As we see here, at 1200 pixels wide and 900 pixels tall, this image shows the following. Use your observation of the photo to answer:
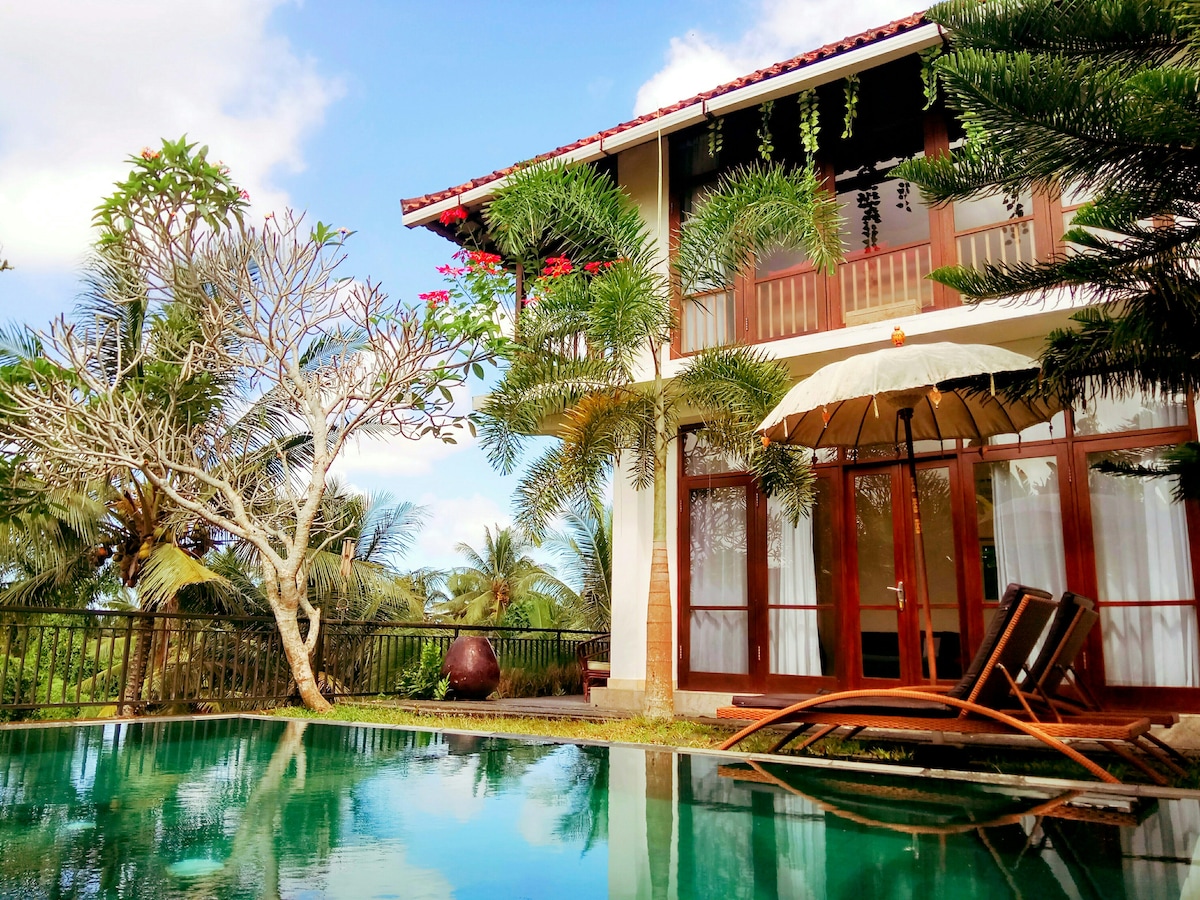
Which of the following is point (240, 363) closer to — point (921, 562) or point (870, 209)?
point (870, 209)

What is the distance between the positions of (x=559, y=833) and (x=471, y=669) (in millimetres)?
7617

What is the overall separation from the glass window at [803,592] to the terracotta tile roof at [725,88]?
159 inches

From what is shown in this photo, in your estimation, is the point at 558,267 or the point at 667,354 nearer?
the point at 558,267

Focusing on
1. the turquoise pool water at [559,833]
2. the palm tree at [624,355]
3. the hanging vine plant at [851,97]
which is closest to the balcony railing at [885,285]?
the palm tree at [624,355]

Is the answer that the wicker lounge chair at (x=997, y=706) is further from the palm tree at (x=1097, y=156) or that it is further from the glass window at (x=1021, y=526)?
the glass window at (x=1021, y=526)

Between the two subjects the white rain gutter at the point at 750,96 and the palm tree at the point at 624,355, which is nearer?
the palm tree at the point at 624,355

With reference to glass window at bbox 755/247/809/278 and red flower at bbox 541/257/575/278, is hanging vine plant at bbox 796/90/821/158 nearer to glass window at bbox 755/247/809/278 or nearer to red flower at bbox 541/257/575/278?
glass window at bbox 755/247/809/278

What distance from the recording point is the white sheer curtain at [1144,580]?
7.10 metres

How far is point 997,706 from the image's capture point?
4.96m

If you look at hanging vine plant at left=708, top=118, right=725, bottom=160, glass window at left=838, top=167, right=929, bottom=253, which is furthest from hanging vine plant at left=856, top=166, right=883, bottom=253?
hanging vine plant at left=708, top=118, right=725, bottom=160

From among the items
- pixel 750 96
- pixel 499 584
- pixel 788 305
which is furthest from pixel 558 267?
pixel 499 584

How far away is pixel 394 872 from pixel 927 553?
21.8ft

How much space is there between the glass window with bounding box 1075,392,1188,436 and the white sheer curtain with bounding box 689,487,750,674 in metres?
3.20

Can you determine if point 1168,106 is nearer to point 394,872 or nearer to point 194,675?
point 394,872
